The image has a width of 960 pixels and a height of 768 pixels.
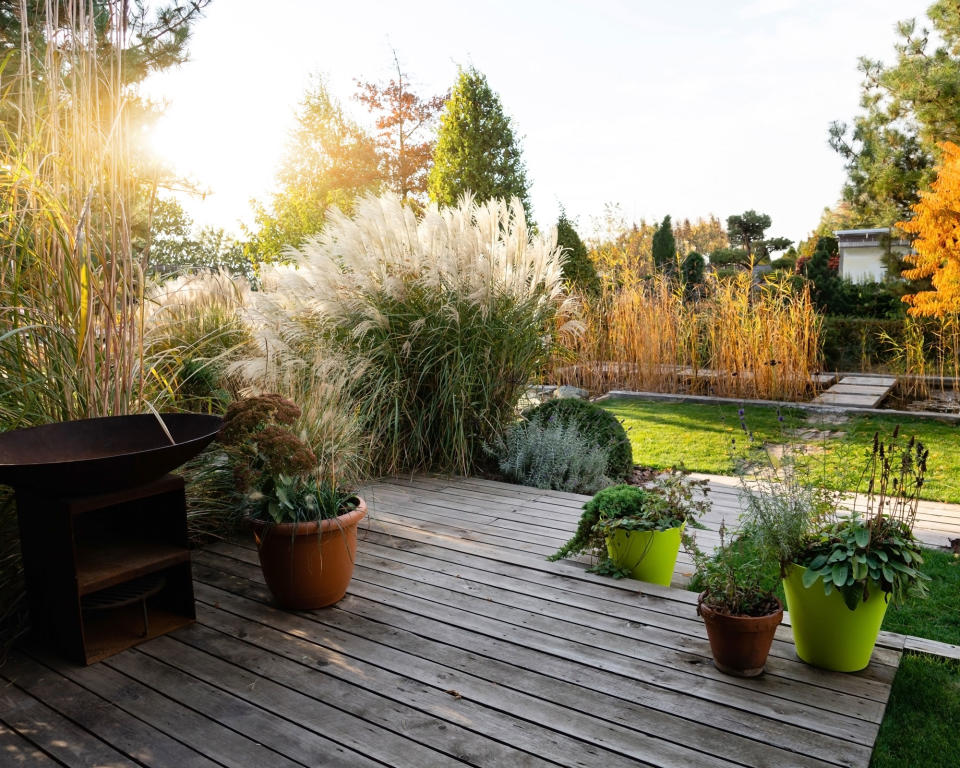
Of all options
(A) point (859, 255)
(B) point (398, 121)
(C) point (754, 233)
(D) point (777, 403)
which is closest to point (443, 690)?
(D) point (777, 403)

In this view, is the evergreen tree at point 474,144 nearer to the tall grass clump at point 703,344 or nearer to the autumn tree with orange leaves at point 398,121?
the tall grass clump at point 703,344

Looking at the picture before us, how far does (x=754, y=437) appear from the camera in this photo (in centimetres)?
557

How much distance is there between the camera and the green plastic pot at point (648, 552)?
2.57m

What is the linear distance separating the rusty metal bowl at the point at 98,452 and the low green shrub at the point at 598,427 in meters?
2.59

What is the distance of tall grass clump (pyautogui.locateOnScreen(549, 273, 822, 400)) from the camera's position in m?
6.98

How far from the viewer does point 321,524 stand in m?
2.33

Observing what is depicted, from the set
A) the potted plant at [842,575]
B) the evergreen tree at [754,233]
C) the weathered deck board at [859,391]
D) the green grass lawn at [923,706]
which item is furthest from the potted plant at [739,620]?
the evergreen tree at [754,233]

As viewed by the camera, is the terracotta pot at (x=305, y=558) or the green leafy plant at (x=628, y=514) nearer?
the terracotta pot at (x=305, y=558)

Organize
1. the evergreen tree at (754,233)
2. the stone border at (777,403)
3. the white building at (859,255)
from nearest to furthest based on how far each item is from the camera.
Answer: the stone border at (777,403) < the white building at (859,255) < the evergreen tree at (754,233)

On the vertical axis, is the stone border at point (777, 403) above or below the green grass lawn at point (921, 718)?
above

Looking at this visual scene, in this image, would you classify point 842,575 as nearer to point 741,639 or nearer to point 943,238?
point 741,639

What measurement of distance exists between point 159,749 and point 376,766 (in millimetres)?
546

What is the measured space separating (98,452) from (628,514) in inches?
74.7

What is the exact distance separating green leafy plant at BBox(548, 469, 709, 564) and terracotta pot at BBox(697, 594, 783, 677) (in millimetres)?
628
